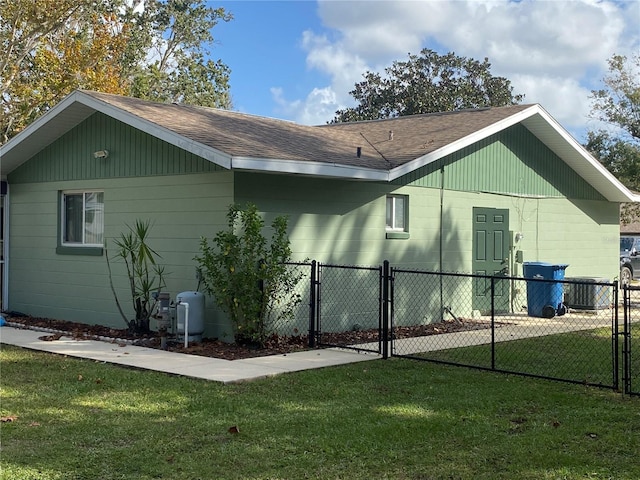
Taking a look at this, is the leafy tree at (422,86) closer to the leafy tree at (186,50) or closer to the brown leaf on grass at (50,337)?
the leafy tree at (186,50)

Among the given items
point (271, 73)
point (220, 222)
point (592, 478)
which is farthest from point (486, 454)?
point (271, 73)

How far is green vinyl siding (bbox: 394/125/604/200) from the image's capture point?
14.0 meters

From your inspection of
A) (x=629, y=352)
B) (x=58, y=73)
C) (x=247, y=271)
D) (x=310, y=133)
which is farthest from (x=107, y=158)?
(x=58, y=73)

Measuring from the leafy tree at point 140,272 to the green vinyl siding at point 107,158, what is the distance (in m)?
0.99

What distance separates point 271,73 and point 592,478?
18682mm

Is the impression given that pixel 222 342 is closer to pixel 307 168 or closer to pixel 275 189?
pixel 275 189

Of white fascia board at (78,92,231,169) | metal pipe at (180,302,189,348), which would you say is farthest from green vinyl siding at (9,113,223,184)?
metal pipe at (180,302,189,348)

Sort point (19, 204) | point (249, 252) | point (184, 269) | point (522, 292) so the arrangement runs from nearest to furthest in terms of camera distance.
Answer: point (249, 252) < point (184, 269) < point (19, 204) < point (522, 292)

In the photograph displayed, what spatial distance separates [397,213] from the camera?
13250 mm

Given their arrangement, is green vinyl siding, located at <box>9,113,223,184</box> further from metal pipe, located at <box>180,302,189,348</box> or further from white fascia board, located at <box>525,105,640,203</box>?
white fascia board, located at <box>525,105,640,203</box>

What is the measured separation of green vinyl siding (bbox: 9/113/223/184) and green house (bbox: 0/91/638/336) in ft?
0.09

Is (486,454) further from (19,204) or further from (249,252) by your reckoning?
(19,204)

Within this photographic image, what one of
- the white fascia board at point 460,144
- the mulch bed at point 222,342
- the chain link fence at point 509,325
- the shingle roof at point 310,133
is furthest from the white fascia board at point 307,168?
the mulch bed at point 222,342

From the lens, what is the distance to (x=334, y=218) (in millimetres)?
12062
